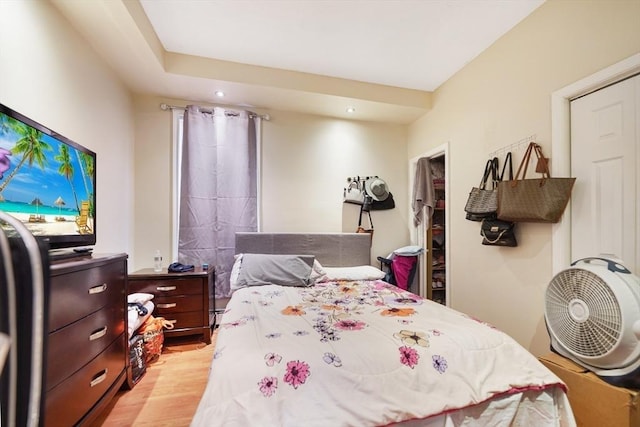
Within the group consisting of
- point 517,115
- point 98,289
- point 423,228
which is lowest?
point 98,289

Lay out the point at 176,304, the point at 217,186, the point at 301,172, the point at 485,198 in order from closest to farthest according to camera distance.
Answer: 1. the point at 485,198
2. the point at 176,304
3. the point at 217,186
4. the point at 301,172

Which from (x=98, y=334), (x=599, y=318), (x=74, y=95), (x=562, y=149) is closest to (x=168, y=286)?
(x=98, y=334)

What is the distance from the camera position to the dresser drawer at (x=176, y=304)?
8.20 feet

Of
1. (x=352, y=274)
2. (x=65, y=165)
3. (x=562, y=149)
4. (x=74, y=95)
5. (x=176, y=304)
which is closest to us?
(x=65, y=165)

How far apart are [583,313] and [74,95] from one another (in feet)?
11.1

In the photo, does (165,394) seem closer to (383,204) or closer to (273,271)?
(273,271)

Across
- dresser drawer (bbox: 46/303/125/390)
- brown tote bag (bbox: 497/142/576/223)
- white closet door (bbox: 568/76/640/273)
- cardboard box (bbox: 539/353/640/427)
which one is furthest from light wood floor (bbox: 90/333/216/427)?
white closet door (bbox: 568/76/640/273)

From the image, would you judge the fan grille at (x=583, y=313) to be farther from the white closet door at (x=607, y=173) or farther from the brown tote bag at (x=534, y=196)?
the brown tote bag at (x=534, y=196)

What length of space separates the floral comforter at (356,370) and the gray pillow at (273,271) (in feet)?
2.94

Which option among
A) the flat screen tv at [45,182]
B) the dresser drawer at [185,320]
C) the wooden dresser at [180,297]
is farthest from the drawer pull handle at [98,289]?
the dresser drawer at [185,320]

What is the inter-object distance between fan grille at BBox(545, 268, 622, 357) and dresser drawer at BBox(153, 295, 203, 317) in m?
2.69

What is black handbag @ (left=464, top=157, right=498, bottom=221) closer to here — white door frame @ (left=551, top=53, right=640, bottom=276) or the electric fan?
white door frame @ (left=551, top=53, right=640, bottom=276)

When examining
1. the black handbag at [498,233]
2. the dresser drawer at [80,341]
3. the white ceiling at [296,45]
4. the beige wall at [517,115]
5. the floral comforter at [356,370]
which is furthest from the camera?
the black handbag at [498,233]

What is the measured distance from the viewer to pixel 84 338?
133 centimetres
